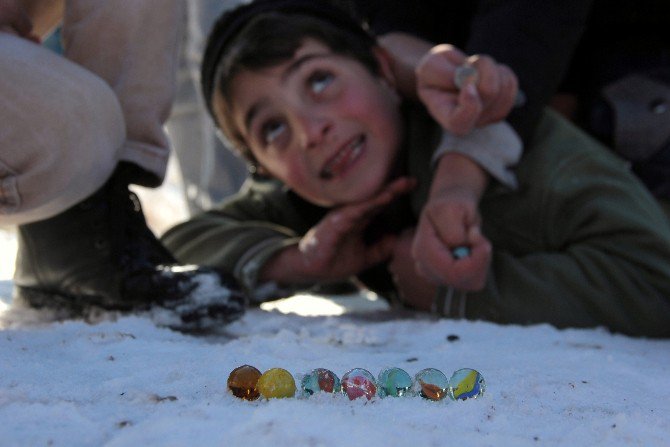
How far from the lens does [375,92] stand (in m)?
1.55

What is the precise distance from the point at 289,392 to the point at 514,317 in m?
0.59

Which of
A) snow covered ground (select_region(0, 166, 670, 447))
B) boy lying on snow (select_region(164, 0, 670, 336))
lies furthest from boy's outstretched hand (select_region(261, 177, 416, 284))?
snow covered ground (select_region(0, 166, 670, 447))

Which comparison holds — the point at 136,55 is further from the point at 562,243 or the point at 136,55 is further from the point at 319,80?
the point at 562,243

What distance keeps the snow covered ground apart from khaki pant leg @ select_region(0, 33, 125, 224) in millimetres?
196

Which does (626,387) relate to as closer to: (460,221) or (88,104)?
(460,221)

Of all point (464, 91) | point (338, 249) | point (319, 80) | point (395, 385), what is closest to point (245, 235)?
point (338, 249)

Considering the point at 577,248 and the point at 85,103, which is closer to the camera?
the point at 85,103

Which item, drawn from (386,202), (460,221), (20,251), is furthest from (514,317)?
(20,251)

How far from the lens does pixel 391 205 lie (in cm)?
156

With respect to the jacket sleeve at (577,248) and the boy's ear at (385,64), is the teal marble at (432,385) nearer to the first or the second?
the jacket sleeve at (577,248)

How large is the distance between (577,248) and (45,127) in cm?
88

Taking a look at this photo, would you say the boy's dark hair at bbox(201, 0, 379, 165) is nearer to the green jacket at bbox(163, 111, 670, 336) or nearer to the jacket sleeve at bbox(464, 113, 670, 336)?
the green jacket at bbox(163, 111, 670, 336)

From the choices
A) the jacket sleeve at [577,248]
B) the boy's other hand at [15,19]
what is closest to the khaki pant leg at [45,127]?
the boy's other hand at [15,19]

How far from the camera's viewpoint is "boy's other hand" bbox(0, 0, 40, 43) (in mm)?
1099
